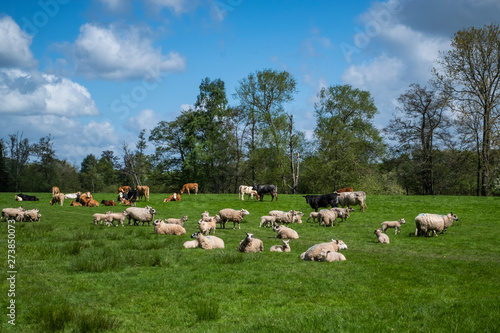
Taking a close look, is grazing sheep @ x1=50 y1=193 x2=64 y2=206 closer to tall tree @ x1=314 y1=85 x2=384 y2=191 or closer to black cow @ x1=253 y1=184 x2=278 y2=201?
black cow @ x1=253 y1=184 x2=278 y2=201

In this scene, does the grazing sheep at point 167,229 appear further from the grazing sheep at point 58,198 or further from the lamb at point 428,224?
the grazing sheep at point 58,198

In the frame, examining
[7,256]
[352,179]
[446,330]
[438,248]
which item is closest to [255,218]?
[438,248]

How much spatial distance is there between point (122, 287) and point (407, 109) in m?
50.9

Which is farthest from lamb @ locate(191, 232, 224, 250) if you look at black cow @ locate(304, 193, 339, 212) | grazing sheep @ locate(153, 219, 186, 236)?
black cow @ locate(304, 193, 339, 212)

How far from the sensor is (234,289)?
29.5 feet

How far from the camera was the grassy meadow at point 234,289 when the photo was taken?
23.0 ft

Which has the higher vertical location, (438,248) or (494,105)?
(494,105)

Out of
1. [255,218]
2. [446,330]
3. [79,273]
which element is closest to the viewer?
[446,330]

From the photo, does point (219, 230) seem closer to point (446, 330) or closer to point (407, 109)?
point (446, 330)

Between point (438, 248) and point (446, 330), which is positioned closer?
point (446, 330)

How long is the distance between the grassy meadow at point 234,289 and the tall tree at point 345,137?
1572 inches

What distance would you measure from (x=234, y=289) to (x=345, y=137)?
161 ft

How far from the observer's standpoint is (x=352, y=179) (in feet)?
183

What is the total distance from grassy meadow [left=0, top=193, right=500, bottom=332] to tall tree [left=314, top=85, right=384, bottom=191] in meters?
39.9
